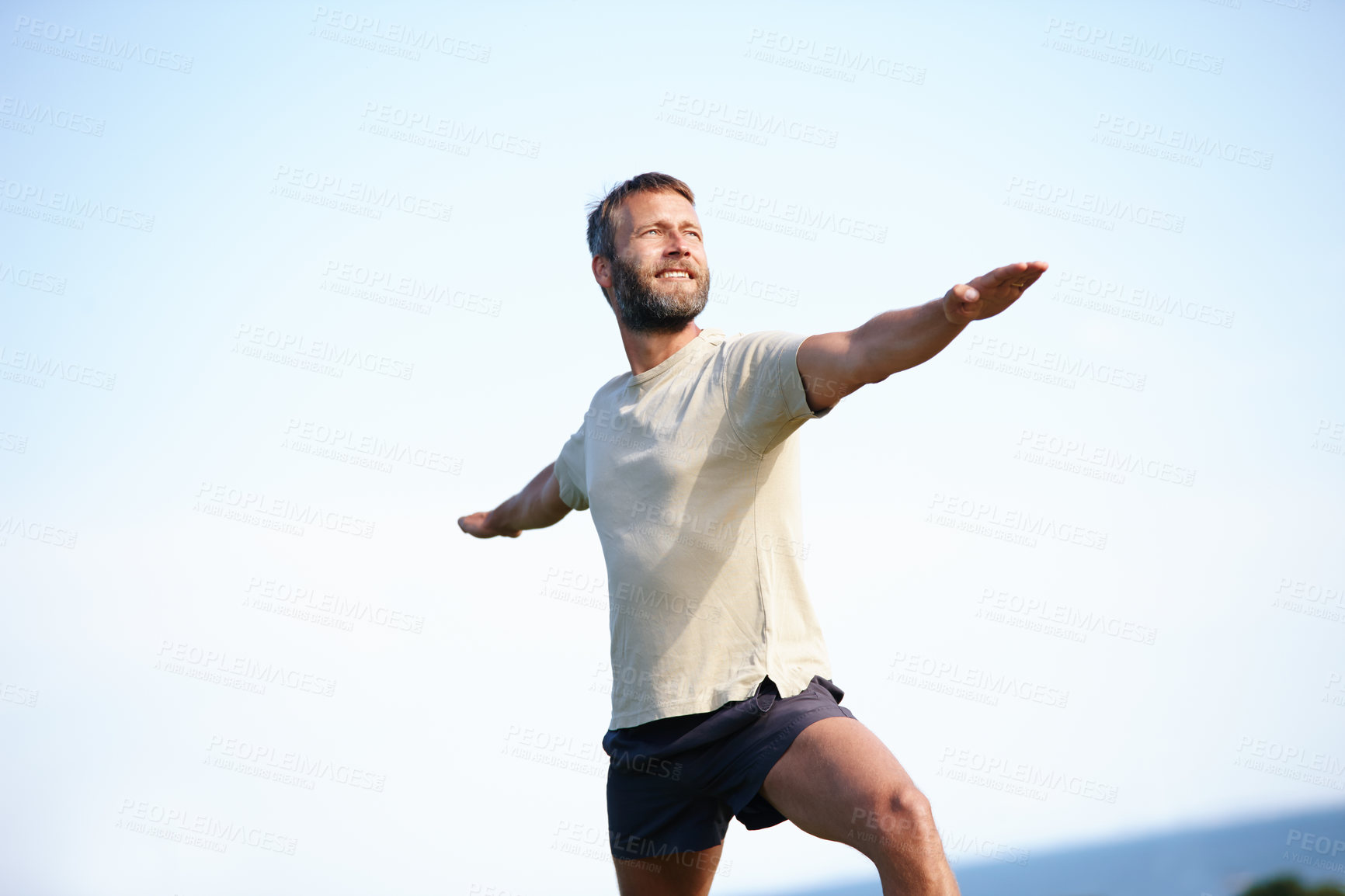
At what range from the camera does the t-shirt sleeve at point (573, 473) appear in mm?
3746

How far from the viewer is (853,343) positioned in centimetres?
234

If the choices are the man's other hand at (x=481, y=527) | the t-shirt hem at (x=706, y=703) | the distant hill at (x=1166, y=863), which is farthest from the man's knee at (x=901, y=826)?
the distant hill at (x=1166, y=863)

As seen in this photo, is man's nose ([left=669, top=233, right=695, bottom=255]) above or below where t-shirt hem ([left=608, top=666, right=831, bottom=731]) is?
above

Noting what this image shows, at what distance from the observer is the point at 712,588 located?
2875 millimetres

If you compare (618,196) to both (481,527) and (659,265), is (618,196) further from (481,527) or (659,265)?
(481,527)

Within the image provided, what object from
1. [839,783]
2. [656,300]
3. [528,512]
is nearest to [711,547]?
[839,783]

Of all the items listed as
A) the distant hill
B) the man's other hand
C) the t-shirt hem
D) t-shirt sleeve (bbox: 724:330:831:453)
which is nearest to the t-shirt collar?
t-shirt sleeve (bbox: 724:330:831:453)

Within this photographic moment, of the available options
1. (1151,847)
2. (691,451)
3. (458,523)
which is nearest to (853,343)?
(691,451)

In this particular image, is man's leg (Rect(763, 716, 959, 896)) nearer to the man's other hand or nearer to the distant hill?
the man's other hand

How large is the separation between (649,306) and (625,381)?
30cm

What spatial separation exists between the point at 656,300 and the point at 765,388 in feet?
2.47

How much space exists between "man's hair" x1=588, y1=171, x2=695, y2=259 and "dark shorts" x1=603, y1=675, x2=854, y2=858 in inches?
65.9

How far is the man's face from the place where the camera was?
327 cm

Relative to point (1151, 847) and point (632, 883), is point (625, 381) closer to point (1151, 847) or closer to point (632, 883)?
point (632, 883)
